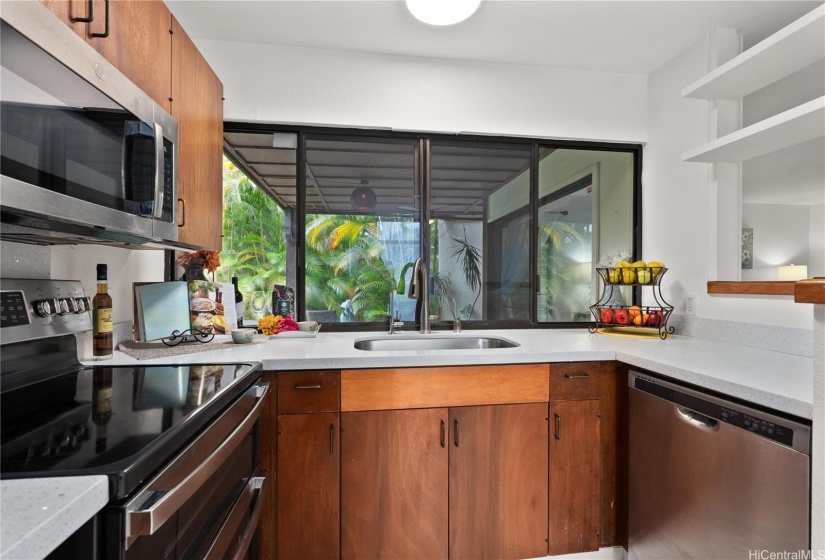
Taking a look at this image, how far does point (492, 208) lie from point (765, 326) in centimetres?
140

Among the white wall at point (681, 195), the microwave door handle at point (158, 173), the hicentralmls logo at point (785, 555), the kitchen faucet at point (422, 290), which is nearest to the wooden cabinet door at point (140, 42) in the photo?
the microwave door handle at point (158, 173)

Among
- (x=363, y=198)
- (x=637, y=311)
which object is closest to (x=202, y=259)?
(x=363, y=198)

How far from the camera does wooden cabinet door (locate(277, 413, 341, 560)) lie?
148 centimetres

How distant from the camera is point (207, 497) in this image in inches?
37.6

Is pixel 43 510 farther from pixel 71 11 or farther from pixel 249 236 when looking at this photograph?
pixel 249 236

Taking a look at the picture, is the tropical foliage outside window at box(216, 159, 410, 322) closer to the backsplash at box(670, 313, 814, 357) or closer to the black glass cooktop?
the black glass cooktop

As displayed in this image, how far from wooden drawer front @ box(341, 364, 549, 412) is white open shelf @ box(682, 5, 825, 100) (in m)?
1.46

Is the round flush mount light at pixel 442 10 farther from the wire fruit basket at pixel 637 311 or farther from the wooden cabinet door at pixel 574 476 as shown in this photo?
the wooden cabinet door at pixel 574 476

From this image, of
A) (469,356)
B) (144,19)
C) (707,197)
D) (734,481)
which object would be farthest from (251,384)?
(707,197)

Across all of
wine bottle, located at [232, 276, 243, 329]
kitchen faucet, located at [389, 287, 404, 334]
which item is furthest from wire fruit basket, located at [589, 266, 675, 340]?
wine bottle, located at [232, 276, 243, 329]

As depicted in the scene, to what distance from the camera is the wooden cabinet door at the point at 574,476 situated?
1626 millimetres

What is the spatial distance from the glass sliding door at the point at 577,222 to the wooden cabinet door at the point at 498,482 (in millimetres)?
962

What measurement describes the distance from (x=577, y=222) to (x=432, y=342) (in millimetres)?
1196

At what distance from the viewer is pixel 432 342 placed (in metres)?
2.14
